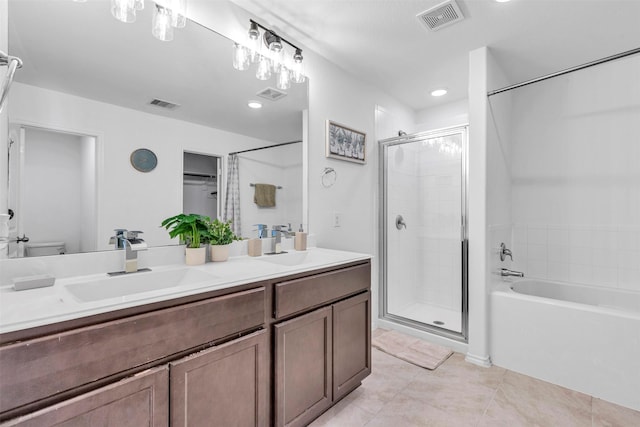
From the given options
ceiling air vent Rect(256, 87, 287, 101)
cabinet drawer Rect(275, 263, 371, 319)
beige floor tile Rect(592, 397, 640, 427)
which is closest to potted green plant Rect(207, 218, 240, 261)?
cabinet drawer Rect(275, 263, 371, 319)

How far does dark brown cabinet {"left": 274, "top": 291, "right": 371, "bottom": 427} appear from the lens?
1372 mm

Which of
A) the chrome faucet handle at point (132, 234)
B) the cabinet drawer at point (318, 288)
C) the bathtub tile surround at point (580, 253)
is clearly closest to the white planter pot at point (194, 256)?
the chrome faucet handle at point (132, 234)

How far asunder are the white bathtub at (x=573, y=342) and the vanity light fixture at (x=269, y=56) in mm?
2254

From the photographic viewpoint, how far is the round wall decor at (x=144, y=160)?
1447 millimetres

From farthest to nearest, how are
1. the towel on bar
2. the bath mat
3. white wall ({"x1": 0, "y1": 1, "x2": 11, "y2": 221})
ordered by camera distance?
the bath mat
the towel on bar
white wall ({"x1": 0, "y1": 1, "x2": 11, "y2": 221})

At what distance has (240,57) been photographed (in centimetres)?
182

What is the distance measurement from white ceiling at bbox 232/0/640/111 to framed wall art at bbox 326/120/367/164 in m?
0.55

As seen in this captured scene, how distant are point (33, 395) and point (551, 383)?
271 centimetres

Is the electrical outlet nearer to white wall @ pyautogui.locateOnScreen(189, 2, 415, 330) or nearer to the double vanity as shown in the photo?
white wall @ pyautogui.locateOnScreen(189, 2, 415, 330)

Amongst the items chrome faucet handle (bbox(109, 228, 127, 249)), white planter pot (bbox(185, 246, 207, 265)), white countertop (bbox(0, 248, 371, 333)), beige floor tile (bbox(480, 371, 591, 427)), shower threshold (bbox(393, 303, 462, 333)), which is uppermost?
chrome faucet handle (bbox(109, 228, 127, 249))

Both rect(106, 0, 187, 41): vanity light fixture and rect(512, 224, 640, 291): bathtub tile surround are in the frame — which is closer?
rect(106, 0, 187, 41): vanity light fixture

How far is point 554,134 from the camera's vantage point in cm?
283

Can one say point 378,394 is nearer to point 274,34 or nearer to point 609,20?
point 274,34

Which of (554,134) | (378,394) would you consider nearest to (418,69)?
(554,134)
